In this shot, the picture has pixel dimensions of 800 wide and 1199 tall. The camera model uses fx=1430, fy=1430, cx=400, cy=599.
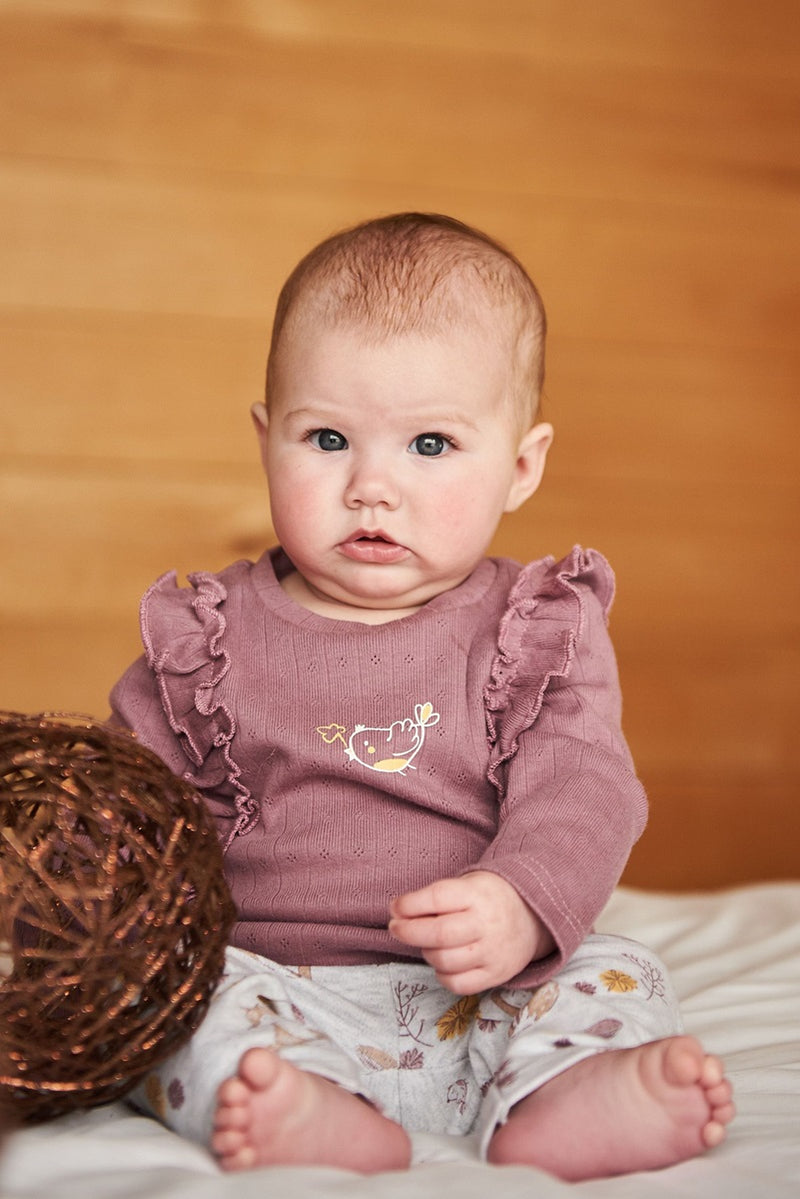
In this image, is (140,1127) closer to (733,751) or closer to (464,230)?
(464,230)

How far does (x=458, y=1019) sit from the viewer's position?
1.01 metres

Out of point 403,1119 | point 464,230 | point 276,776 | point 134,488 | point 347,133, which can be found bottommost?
point 403,1119

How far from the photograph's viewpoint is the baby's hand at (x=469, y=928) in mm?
879

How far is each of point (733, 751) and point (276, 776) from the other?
A: 45.6 inches

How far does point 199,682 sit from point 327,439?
0.22 m

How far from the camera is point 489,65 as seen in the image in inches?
78.2

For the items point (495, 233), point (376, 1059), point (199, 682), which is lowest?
point (376, 1059)

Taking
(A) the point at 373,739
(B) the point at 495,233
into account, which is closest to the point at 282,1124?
(A) the point at 373,739

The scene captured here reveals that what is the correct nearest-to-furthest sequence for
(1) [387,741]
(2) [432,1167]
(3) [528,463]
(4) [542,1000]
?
(2) [432,1167], (4) [542,1000], (1) [387,741], (3) [528,463]

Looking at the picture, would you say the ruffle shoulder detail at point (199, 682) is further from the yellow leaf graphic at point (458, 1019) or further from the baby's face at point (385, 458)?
the yellow leaf graphic at point (458, 1019)

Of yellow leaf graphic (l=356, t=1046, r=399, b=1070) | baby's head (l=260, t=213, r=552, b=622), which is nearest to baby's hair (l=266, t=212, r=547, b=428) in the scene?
baby's head (l=260, t=213, r=552, b=622)

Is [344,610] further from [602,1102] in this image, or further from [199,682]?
[602,1102]

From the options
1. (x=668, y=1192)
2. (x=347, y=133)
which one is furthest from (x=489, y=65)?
(x=668, y=1192)

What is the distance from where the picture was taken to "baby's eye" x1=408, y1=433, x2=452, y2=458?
3.67 feet
